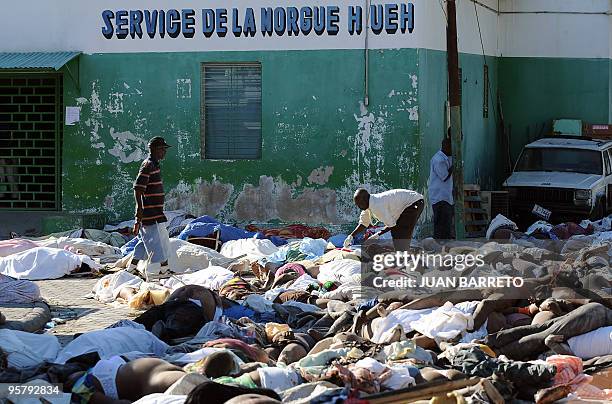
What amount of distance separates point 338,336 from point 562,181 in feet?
35.8

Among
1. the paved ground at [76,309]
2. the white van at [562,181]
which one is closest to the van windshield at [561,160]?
the white van at [562,181]

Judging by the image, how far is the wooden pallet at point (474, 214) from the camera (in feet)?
63.1

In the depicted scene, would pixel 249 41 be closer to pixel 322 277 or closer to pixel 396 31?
pixel 396 31

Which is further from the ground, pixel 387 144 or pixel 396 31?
pixel 396 31

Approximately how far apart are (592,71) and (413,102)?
7.25 metres

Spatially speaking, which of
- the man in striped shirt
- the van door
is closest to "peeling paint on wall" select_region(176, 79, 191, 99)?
the man in striped shirt

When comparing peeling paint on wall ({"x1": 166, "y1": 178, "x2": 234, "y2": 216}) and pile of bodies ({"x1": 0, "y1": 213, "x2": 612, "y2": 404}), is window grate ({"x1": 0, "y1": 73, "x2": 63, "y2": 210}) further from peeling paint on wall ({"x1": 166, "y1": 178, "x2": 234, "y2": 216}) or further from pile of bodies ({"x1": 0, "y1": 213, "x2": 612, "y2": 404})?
pile of bodies ({"x1": 0, "y1": 213, "x2": 612, "y2": 404})

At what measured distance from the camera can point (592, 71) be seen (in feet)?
76.9

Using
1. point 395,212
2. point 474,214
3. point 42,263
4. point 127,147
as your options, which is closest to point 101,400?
point 395,212

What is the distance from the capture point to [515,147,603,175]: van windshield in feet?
65.8

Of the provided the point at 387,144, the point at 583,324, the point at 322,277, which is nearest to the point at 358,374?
the point at 583,324

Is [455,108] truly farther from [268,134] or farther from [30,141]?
[30,141]

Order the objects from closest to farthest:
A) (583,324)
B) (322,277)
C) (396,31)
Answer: (583,324), (322,277), (396,31)

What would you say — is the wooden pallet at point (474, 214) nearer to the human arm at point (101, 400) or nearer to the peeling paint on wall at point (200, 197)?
the peeling paint on wall at point (200, 197)
